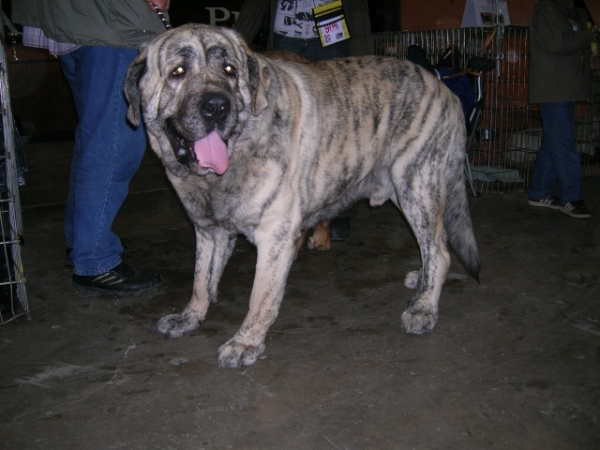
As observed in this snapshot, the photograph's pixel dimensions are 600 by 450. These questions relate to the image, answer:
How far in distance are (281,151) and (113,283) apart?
1367 millimetres

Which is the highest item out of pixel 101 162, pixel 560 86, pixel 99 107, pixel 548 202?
pixel 99 107

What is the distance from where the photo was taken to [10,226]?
2980 mm

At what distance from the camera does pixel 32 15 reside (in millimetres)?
3139

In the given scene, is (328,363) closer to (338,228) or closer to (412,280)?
(412,280)

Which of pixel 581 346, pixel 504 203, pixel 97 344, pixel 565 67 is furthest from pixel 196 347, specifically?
pixel 565 67

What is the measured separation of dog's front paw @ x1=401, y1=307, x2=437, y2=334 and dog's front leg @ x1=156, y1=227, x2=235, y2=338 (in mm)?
919

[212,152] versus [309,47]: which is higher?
[309,47]

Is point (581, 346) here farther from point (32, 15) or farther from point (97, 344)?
point (32, 15)

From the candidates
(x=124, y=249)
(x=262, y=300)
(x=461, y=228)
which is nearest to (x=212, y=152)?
(x=262, y=300)

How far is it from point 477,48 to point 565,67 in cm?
89

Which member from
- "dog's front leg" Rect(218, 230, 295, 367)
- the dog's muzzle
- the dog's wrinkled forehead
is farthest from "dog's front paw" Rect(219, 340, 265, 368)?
the dog's wrinkled forehead

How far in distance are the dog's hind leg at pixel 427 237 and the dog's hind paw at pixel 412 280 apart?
0.32 meters

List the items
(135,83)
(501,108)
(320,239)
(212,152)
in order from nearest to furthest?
(212,152) < (135,83) < (320,239) < (501,108)

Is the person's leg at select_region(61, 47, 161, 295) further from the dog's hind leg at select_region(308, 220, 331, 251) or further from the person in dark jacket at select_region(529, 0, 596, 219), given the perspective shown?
the person in dark jacket at select_region(529, 0, 596, 219)
